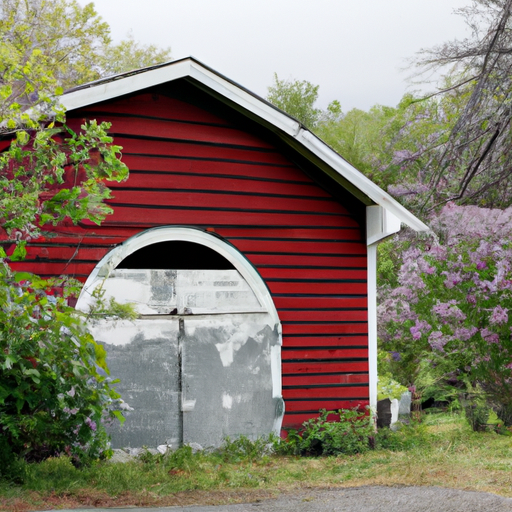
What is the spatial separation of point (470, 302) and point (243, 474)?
4962 millimetres

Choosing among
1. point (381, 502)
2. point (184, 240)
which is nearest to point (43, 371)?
point (184, 240)

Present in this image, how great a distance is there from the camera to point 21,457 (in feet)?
21.4

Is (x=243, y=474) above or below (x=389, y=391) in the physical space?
below

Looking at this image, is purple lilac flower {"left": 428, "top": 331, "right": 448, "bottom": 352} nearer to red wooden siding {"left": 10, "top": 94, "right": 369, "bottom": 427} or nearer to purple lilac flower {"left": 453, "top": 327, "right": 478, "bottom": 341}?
purple lilac flower {"left": 453, "top": 327, "right": 478, "bottom": 341}

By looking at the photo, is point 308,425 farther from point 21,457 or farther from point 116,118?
point 116,118

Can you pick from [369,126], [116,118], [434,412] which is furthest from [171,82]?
[369,126]

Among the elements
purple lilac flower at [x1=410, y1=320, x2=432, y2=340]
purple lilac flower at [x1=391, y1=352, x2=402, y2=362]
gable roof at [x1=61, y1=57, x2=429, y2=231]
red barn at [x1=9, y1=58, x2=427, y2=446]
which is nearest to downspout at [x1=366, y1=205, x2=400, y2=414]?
red barn at [x1=9, y1=58, x2=427, y2=446]

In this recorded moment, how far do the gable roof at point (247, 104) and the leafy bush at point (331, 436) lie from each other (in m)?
2.65

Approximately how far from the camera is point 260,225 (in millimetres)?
8719

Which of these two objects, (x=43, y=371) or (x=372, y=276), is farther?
(x=372, y=276)

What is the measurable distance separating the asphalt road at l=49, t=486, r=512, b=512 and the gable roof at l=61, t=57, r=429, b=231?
3.56 metres

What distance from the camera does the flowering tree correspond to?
10.1 metres

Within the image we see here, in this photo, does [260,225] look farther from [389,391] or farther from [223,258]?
[389,391]

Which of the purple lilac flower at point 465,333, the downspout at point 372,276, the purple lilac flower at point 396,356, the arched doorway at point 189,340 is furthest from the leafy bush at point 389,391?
the purple lilac flower at point 396,356
